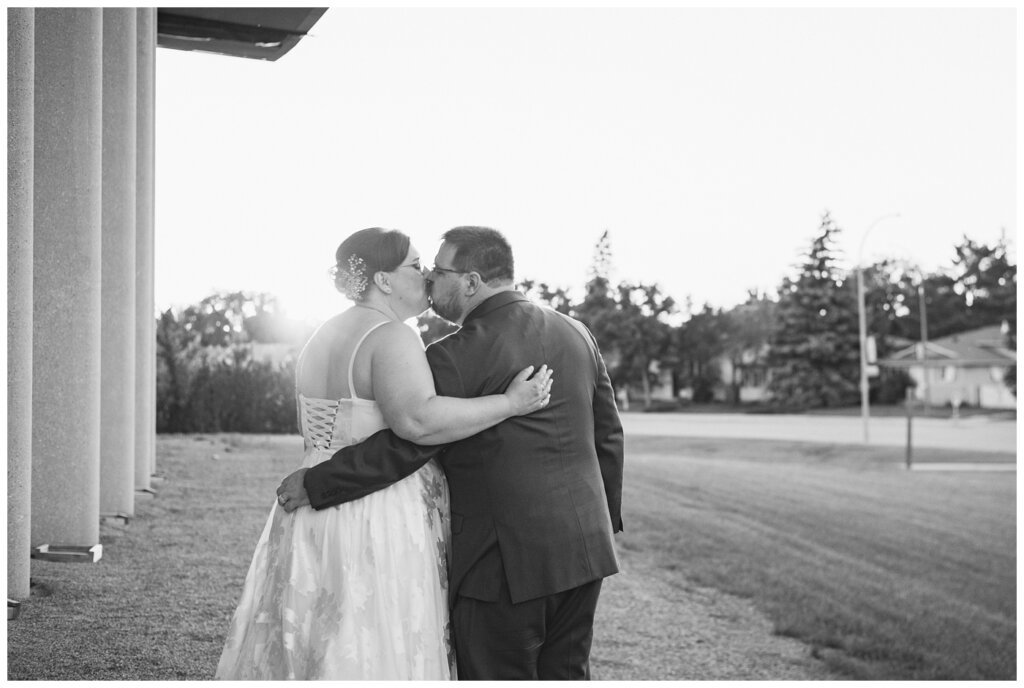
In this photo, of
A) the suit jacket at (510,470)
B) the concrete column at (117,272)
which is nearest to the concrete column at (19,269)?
the suit jacket at (510,470)

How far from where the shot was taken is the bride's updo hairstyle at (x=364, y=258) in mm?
2949

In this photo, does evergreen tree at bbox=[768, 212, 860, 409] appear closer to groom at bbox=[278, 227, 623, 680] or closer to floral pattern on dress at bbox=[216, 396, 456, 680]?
groom at bbox=[278, 227, 623, 680]

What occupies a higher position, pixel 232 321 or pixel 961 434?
pixel 232 321

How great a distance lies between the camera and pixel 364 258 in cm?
295

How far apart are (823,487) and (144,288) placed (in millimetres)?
10554

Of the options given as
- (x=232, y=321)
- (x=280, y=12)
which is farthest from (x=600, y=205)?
(x=280, y=12)

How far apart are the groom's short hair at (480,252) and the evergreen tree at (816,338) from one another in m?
33.8

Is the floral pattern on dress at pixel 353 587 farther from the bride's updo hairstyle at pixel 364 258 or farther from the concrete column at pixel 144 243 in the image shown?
→ the concrete column at pixel 144 243

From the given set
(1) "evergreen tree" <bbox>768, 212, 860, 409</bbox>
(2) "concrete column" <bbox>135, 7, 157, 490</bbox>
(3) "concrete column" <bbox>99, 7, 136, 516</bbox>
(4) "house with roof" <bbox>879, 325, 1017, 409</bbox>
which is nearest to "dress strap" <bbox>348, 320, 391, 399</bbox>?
(3) "concrete column" <bbox>99, 7, 136, 516</bbox>

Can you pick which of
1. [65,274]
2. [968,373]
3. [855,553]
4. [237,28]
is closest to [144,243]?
[237,28]

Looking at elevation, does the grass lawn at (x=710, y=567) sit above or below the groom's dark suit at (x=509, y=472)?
below

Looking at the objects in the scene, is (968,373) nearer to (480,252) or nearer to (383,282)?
(480,252)

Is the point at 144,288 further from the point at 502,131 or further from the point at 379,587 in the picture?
the point at 502,131

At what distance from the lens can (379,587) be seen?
9.65 ft
